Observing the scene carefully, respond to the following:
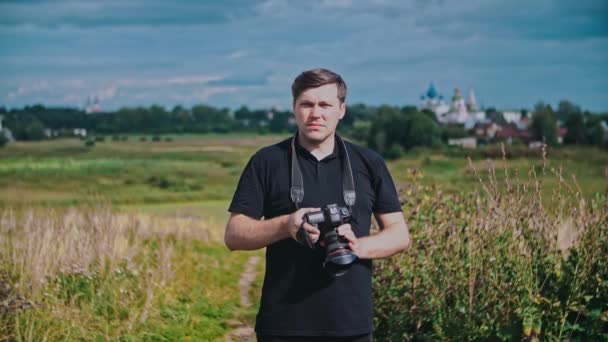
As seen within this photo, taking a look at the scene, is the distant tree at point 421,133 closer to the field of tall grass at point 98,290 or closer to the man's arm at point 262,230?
the field of tall grass at point 98,290

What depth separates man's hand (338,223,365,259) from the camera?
3.28 metres

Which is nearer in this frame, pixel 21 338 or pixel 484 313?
pixel 484 313

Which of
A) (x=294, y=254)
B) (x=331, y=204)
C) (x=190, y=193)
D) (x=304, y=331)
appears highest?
(x=331, y=204)

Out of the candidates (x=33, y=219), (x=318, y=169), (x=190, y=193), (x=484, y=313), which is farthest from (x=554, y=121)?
(x=318, y=169)

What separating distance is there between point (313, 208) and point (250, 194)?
0.35m

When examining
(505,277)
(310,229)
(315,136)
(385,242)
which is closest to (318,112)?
(315,136)

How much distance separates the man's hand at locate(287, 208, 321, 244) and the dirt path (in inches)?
199

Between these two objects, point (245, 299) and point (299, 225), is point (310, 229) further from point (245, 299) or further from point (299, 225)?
point (245, 299)

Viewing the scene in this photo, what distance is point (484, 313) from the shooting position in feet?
19.2

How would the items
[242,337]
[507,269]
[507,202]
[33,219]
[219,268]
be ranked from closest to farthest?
[507,269], [507,202], [242,337], [33,219], [219,268]

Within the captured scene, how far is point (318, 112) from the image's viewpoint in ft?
11.2

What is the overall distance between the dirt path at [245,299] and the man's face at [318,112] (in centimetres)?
503

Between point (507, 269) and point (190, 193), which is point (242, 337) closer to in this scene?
point (507, 269)

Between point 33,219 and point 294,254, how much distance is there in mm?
8616
